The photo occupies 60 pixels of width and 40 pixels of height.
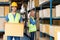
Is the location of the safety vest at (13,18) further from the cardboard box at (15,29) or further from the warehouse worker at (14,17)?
the cardboard box at (15,29)

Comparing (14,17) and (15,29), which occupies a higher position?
(14,17)

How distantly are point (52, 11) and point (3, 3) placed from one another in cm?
244

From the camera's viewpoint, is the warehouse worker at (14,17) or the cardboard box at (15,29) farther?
the warehouse worker at (14,17)

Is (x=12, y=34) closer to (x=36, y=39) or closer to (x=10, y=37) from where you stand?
(x=10, y=37)

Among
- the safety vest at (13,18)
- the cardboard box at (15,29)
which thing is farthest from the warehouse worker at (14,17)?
the cardboard box at (15,29)

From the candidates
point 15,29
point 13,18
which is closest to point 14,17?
point 13,18

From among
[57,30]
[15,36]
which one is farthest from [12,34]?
[57,30]

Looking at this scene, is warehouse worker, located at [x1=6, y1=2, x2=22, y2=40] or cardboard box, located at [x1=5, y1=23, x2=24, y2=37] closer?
cardboard box, located at [x1=5, y1=23, x2=24, y2=37]

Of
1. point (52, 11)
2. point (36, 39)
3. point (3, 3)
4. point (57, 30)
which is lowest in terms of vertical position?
point (36, 39)

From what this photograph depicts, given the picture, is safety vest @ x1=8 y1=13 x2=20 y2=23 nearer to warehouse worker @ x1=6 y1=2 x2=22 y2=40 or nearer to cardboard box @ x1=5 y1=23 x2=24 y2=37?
warehouse worker @ x1=6 y1=2 x2=22 y2=40

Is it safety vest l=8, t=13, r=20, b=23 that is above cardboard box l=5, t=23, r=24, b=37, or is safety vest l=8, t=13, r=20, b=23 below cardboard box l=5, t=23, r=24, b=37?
above

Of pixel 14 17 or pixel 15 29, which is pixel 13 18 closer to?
pixel 14 17

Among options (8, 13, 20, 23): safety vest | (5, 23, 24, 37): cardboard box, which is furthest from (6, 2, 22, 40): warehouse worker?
(5, 23, 24, 37): cardboard box

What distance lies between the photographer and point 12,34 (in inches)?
220
